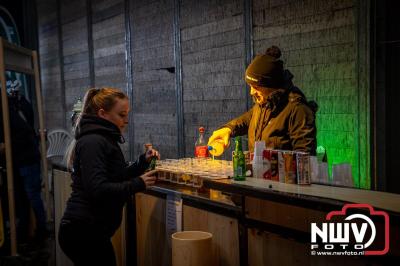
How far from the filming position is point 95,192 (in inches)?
103

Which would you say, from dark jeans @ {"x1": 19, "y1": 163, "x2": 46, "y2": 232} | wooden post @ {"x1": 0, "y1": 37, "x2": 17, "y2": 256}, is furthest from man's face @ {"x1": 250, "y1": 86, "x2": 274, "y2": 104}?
dark jeans @ {"x1": 19, "y1": 163, "x2": 46, "y2": 232}

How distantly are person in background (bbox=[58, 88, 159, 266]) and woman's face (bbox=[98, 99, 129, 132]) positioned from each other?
0.04 metres

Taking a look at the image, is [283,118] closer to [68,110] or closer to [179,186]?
[179,186]

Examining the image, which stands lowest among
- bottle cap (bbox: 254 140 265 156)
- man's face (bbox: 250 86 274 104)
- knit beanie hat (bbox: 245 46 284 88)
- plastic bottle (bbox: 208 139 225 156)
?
plastic bottle (bbox: 208 139 225 156)

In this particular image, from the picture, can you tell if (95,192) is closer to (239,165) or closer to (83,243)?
(83,243)

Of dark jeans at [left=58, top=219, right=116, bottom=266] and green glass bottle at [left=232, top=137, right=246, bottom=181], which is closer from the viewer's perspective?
dark jeans at [left=58, top=219, right=116, bottom=266]

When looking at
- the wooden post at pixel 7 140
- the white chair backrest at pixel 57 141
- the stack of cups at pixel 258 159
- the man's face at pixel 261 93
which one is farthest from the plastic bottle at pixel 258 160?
the white chair backrest at pixel 57 141

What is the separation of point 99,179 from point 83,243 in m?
0.39

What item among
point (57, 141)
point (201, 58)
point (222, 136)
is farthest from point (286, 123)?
point (57, 141)

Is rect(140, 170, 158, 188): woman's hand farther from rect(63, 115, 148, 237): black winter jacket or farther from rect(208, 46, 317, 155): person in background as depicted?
rect(208, 46, 317, 155): person in background

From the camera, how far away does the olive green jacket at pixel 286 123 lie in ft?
12.3

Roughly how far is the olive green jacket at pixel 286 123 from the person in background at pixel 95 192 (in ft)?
4.56

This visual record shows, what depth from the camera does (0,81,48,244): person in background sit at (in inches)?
222

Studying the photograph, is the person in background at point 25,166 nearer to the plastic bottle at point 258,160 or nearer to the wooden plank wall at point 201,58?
the wooden plank wall at point 201,58
